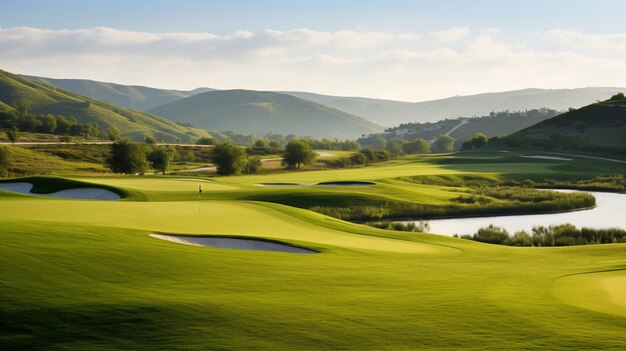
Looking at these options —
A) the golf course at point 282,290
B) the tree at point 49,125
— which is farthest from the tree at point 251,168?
the tree at point 49,125

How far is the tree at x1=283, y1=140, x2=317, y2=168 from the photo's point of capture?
12600 centimetres

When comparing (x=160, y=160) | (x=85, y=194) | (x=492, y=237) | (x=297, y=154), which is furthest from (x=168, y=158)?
(x=492, y=237)

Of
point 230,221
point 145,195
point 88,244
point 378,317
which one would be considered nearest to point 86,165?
point 145,195

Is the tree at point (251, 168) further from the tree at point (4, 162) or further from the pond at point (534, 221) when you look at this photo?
the pond at point (534, 221)

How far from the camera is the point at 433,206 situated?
5744cm

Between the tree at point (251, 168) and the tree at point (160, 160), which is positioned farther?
the tree at point (251, 168)

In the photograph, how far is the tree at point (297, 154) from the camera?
12600cm

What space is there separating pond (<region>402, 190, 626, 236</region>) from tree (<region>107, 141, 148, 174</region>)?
57.3m

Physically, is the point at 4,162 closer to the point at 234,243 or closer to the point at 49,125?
the point at 234,243

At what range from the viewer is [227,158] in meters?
103

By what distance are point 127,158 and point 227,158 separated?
632 inches

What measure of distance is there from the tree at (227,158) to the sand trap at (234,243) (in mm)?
80013

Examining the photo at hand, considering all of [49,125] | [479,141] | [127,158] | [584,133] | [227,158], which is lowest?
[127,158]

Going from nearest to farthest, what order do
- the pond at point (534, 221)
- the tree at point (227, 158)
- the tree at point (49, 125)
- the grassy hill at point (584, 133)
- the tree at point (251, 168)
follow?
the pond at point (534, 221) → the tree at point (227, 158) → the tree at point (251, 168) → the grassy hill at point (584, 133) → the tree at point (49, 125)
